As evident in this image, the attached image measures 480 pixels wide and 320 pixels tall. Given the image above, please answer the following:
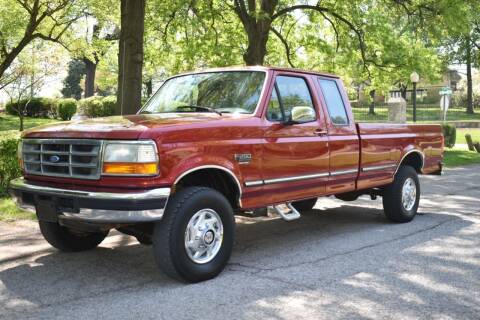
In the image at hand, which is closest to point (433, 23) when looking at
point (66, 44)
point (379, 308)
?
point (379, 308)

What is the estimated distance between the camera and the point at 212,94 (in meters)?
6.49

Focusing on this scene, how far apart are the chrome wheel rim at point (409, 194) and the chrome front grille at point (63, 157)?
4.97m

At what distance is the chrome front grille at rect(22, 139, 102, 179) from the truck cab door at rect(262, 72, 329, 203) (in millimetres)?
1789

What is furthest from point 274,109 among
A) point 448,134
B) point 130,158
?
point 448,134

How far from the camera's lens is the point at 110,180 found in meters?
4.95

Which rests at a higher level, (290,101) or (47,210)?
(290,101)

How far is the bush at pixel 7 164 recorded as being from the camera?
959 cm

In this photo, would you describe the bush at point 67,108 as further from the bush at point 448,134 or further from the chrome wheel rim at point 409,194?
the chrome wheel rim at point 409,194

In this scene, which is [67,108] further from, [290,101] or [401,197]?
[290,101]

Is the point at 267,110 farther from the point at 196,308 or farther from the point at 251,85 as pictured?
the point at 196,308

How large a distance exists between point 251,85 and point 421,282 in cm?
269

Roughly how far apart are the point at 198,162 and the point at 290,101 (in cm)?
180

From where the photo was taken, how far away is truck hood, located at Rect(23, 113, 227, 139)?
497 cm

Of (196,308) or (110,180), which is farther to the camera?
(110,180)
